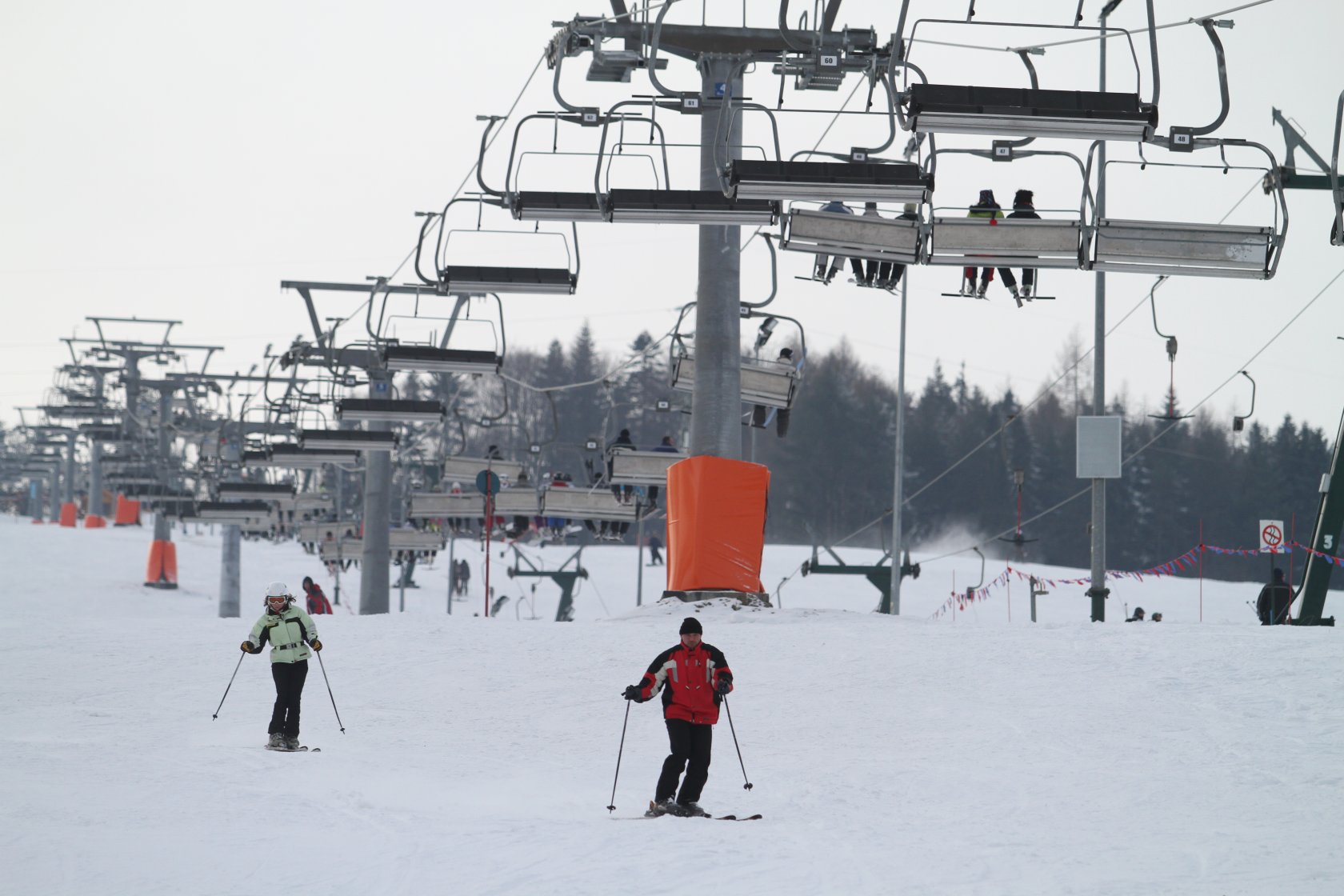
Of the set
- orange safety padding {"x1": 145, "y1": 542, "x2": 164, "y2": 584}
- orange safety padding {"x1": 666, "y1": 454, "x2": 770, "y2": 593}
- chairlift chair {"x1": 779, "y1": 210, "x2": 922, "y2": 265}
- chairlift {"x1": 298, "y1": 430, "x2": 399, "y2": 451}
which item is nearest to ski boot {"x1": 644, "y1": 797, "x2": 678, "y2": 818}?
chairlift chair {"x1": 779, "y1": 210, "x2": 922, "y2": 265}

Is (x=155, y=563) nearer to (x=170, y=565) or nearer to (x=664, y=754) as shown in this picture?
(x=170, y=565)

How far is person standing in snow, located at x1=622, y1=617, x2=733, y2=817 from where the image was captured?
35.7 feet

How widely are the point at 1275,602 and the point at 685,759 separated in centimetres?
1467

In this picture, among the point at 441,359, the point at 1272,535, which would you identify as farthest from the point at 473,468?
the point at 1272,535

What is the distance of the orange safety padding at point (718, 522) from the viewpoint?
20891 millimetres

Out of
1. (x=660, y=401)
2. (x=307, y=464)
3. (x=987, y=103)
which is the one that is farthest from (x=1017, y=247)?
(x=307, y=464)

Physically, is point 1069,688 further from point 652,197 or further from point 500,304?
point 500,304

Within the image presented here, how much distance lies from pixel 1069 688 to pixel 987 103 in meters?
6.93

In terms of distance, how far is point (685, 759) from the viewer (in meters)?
11.0

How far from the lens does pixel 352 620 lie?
72.5 ft

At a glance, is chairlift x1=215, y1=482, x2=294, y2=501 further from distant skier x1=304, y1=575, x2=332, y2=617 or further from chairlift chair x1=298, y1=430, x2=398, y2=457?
distant skier x1=304, y1=575, x2=332, y2=617

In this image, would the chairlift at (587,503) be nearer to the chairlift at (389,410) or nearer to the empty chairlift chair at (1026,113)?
the chairlift at (389,410)

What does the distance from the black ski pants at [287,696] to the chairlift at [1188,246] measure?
25.0 feet

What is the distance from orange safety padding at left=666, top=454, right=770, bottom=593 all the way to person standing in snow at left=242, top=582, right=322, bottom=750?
736cm
